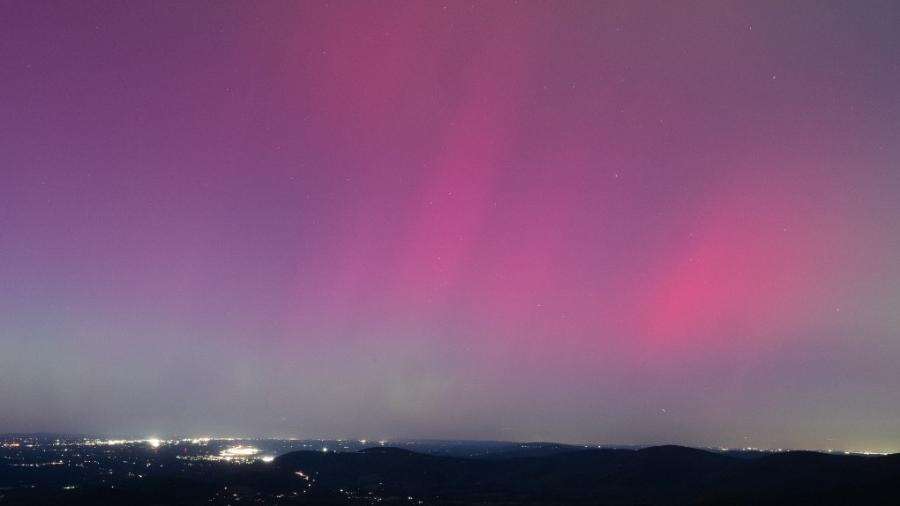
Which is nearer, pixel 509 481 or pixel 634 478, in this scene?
pixel 634 478

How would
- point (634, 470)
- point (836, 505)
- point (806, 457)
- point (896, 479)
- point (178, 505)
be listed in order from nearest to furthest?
A: point (836, 505) < point (896, 479) < point (178, 505) < point (806, 457) < point (634, 470)

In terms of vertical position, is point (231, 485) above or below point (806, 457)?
below

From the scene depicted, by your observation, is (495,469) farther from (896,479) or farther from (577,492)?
(896,479)

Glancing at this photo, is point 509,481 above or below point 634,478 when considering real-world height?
below

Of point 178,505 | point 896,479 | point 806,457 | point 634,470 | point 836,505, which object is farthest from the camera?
point 634,470

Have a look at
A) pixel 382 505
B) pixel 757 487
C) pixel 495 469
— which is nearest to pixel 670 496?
pixel 757 487

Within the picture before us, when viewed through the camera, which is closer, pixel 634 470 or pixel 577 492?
pixel 577 492

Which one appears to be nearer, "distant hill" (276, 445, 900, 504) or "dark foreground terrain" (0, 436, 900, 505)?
"distant hill" (276, 445, 900, 504)

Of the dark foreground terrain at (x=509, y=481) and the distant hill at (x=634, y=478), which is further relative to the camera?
the dark foreground terrain at (x=509, y=481)
